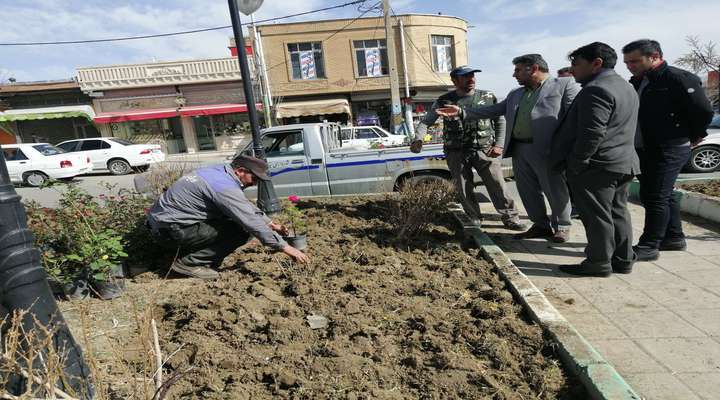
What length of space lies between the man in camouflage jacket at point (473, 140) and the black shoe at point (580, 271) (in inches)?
54.9

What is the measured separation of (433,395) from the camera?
2100 millimetres

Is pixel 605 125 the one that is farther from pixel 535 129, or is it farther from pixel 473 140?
pixel 473 140

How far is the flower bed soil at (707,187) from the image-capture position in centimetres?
562

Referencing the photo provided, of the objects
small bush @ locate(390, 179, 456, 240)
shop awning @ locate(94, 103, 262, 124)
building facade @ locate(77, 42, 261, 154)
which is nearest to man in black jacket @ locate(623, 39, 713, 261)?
small bush @ locate(390, 179, 456, 240)

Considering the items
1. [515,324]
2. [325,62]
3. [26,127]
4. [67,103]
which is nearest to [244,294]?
[515,324]

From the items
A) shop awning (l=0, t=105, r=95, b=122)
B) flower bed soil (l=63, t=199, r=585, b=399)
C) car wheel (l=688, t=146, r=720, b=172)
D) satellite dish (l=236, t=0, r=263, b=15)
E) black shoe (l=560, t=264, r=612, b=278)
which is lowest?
car wheel (l=688, t=146, r=720, b=172)

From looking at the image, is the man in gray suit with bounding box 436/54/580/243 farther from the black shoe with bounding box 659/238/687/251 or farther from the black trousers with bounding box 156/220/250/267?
the black trousers with bounding box 156/220/250/267

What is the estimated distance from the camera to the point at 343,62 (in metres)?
25.6

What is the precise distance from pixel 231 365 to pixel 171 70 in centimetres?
2530

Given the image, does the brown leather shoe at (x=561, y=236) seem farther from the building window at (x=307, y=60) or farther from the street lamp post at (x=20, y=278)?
the building window at (x=307, y=60)

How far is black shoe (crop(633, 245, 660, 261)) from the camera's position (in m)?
3.84

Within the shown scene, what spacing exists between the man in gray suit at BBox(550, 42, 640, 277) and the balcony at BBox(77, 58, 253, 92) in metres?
23.1

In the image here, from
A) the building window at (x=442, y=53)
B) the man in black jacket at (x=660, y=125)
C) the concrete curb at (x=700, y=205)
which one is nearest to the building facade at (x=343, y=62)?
the building window at (x=442, y=53)

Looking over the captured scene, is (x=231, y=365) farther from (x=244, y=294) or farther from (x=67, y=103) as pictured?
(x=67, y=103)
